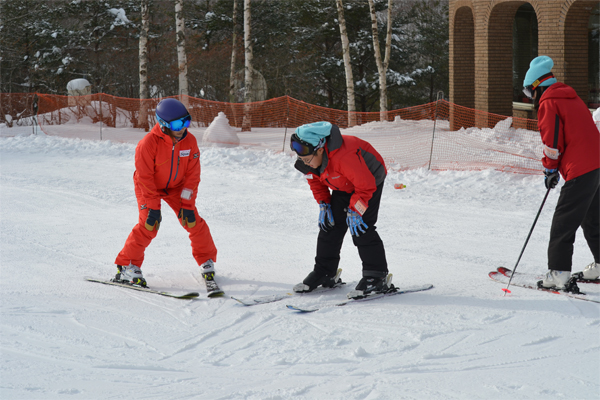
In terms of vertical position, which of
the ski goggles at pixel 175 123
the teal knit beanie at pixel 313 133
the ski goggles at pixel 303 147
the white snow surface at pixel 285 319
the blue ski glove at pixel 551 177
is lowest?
the white snow surface at pixel 285 319

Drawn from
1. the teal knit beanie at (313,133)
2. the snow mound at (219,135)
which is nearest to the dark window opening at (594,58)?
→ the snow mound at (219,135)

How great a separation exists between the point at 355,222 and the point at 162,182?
178 cm

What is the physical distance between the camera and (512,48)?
50.1ft

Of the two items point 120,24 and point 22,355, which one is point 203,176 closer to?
point 22,355

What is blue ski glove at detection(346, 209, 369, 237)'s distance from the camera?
4.17 meters

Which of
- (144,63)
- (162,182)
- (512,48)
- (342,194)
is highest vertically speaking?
(144,63)

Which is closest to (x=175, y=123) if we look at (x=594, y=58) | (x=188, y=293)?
(x=188, y=293)

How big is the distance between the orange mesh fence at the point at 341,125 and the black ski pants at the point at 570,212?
5315 millimetres

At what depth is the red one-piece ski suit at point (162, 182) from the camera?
4656mm

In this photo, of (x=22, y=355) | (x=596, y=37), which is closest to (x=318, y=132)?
(x=22, y=355)

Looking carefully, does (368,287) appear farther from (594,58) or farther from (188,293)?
(594,58)

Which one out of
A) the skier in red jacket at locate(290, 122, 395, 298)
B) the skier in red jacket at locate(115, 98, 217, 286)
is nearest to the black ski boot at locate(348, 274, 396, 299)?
the skier in red jacket at locate(290, 122, 395, 298)

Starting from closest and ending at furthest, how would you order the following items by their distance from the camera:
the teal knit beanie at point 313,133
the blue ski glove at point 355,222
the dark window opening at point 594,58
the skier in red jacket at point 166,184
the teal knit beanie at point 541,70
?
the teal knit beanie at point 313,133 < the blue ski glove at point 355,222 < the teal knit beanie at point 541,70 < the skier in red jacket at point 166,184 < the dark window opening at point 594,58

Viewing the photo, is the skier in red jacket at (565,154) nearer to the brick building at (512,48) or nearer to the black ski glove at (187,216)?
the black ski glove at (187,216)
